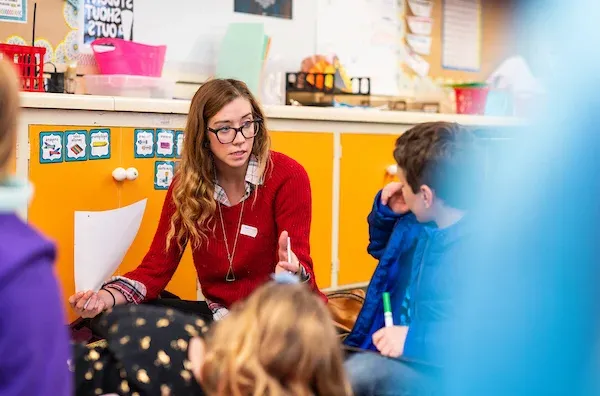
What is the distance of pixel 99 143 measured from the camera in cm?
247

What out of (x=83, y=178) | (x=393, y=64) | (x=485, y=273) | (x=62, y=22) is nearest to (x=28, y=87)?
(x=83, y=178)

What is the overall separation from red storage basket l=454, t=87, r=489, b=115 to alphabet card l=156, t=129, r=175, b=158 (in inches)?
66.1

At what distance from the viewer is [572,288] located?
133 cm

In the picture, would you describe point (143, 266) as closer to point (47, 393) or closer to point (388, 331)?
point (388, 331)

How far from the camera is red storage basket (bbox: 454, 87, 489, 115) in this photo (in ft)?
12.6

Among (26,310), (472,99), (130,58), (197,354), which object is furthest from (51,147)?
(472,99)

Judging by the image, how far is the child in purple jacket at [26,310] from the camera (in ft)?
3.17

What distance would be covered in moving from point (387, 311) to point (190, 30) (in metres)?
1.75

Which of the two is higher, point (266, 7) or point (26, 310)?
point (266, 7)

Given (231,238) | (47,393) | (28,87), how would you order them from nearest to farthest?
(47,393), (231,238), (28,87)

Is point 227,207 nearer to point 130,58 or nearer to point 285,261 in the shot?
point 285,261

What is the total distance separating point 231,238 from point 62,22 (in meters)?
1.17

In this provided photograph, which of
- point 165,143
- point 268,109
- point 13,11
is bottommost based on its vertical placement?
point 165,143

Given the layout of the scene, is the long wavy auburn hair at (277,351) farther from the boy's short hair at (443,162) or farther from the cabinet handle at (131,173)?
the cabinet handle at (131,173)
